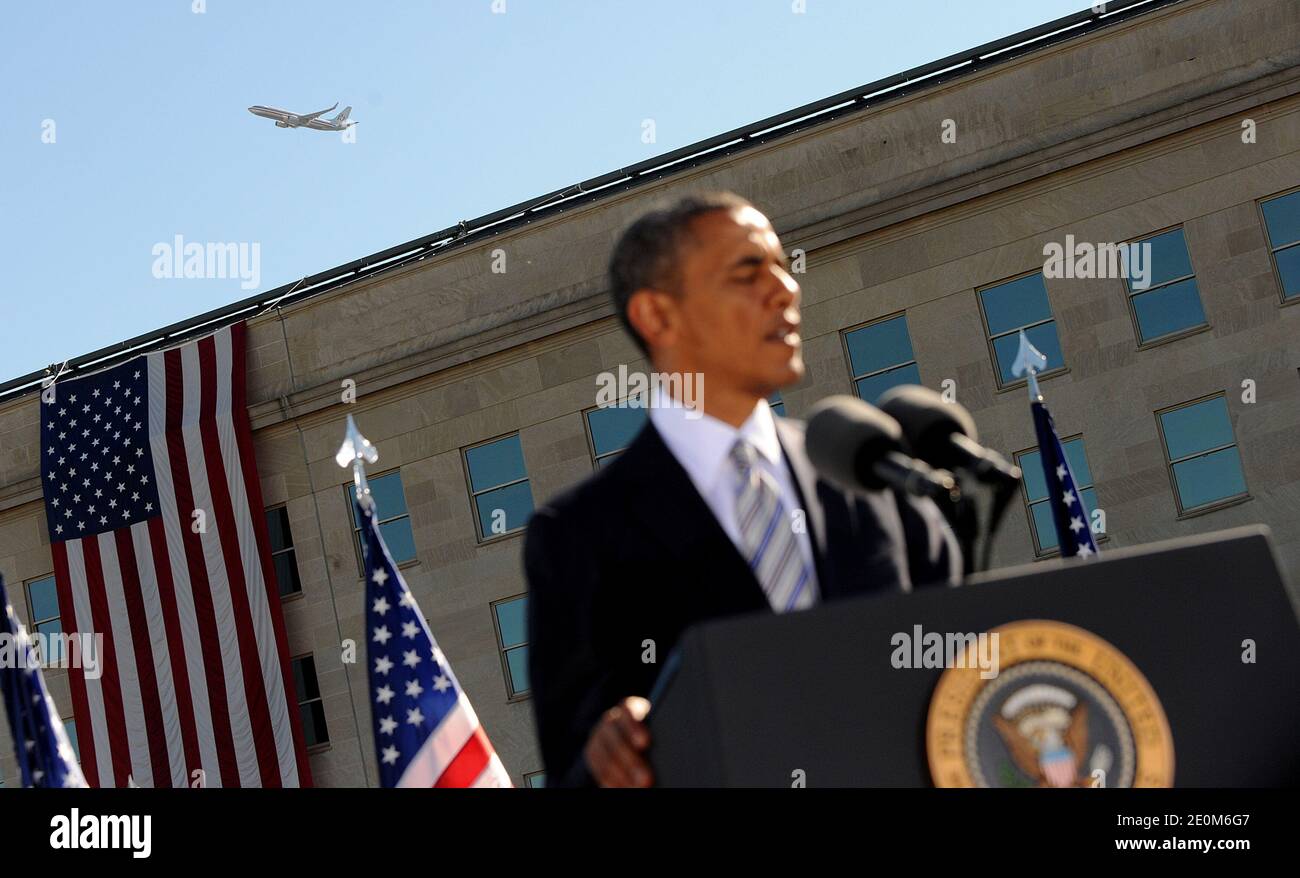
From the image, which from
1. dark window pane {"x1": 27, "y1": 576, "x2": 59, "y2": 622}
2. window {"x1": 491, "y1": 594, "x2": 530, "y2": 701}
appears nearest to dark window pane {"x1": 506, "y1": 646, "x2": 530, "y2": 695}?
window {"x1": 491, "y1": 594, "x2": 530, "y2": 701}

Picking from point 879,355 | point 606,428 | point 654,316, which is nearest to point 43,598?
point 606,428

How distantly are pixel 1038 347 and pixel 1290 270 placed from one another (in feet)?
14.3

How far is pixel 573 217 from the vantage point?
30734mm

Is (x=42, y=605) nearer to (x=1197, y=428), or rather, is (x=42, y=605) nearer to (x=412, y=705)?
(x=412, y=705)

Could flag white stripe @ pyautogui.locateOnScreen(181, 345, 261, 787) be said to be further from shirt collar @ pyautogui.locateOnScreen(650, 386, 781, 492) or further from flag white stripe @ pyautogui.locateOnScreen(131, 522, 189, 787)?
shirt collar @ pyautogui.locateOnScreen(650, 386, 781, 492)

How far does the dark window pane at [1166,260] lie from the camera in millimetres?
27875

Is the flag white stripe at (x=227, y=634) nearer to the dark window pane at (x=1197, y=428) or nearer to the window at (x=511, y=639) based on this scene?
the window at (x=511, y=639)

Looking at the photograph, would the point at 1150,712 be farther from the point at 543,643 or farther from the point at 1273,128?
the point at 1273,128

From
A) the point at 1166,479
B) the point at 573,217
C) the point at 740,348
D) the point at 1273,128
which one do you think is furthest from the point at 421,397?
the point at 740,348

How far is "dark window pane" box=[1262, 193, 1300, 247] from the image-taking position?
27422 mm

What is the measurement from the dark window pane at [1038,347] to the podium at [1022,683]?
26425 mm

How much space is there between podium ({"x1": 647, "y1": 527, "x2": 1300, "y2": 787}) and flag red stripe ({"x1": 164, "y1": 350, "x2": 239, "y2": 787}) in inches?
1064

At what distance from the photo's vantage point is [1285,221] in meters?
27.5
